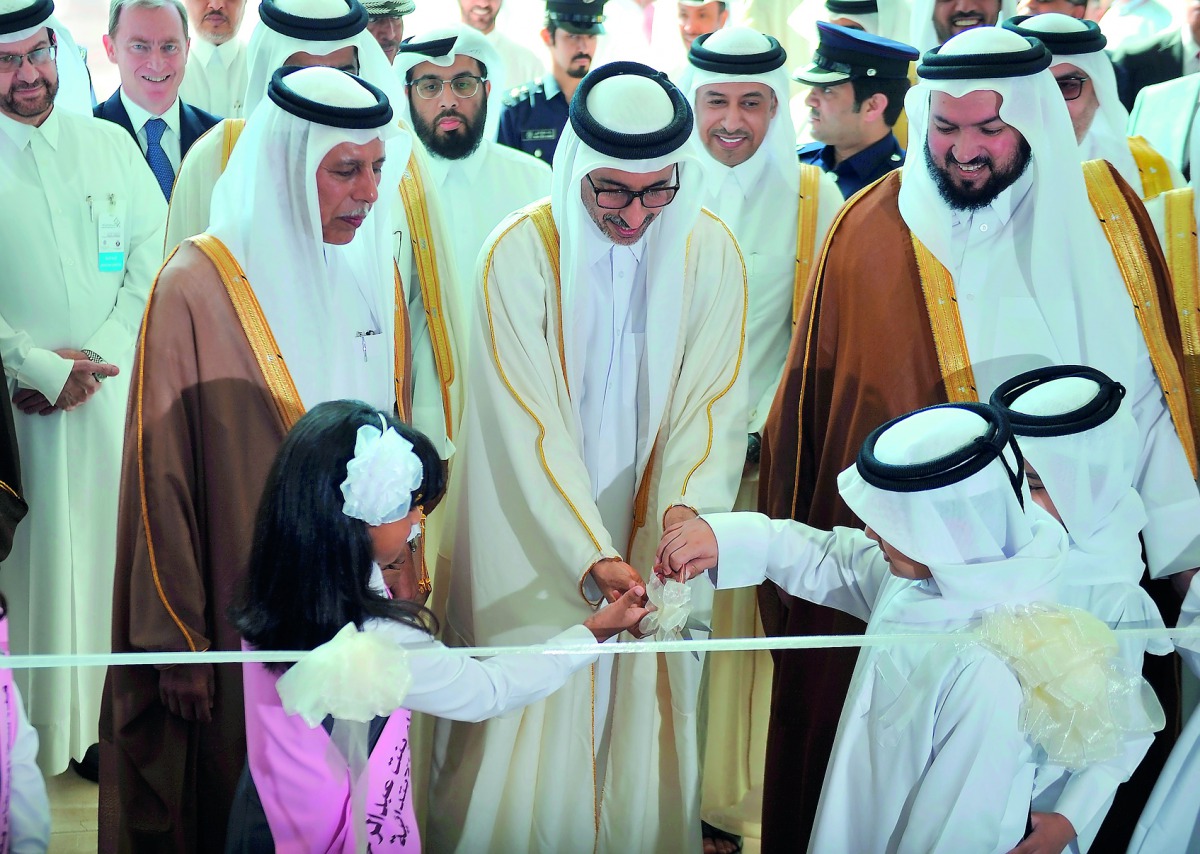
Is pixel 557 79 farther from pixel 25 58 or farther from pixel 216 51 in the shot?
pixel 25 58

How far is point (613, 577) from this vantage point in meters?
3.00

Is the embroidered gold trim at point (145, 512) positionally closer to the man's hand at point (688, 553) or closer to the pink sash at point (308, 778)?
the pink sash at point (308, 778)

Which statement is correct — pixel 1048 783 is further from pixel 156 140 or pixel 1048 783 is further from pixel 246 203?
pixel 156 140

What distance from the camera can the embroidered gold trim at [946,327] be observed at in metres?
3.29

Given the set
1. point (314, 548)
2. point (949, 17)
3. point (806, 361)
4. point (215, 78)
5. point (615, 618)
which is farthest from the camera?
point (215, 78)

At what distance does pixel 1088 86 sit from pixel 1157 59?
1.49 metres

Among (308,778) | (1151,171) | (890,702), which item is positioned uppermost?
(1151,171)

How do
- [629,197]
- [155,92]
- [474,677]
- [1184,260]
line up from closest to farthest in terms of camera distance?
[474,677]
[629,197]
[1184,260]
[155,92]

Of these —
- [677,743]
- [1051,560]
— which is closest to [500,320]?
[677,743]

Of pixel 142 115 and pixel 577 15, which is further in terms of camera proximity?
pixel 577 15

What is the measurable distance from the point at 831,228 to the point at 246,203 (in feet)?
4.78

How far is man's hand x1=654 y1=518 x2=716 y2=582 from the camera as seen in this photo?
112 inches

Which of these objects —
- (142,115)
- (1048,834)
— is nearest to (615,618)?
(1048,834)

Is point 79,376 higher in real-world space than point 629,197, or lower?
lower
